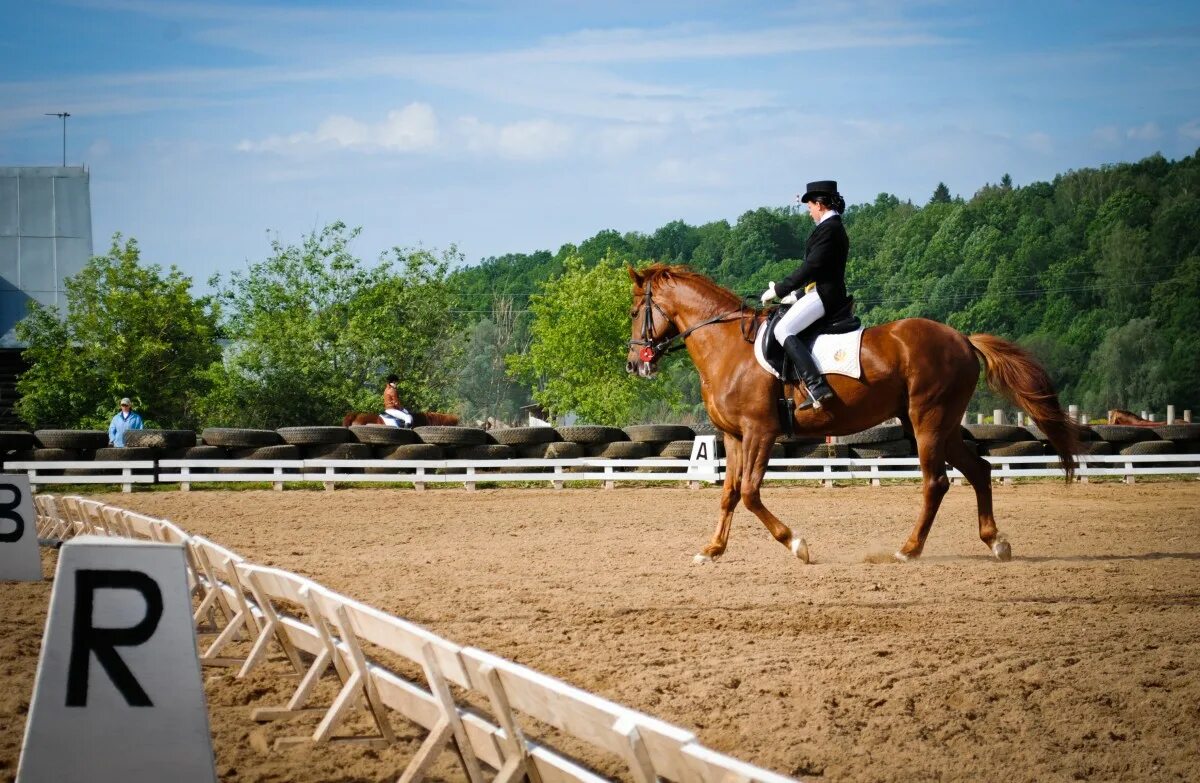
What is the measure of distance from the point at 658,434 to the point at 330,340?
19.4 metres

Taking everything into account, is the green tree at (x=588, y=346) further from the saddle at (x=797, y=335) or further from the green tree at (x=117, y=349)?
the saddle at (x=797, y=335)

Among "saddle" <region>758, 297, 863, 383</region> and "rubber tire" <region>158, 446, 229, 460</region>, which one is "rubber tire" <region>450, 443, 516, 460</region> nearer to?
"rubber tire" <region>158, 446, 229, 460</region>

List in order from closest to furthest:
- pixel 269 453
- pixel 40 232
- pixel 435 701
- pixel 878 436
A: pixel 435 701, pixel 878 436, pixel 269 453, pixel 40 232

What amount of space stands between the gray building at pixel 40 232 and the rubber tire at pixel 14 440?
55.7 feet

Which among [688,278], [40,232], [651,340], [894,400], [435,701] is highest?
[40,232]

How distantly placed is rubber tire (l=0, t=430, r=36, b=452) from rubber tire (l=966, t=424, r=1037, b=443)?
17.4 metres

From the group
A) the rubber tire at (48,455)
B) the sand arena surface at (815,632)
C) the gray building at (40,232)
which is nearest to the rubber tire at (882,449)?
the sand arena surface at (815,632)

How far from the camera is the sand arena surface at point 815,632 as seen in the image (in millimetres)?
5352

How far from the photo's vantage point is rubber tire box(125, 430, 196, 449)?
23219 millimetres

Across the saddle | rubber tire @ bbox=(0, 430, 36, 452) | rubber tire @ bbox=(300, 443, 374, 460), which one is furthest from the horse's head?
rubber tire @ bbox=(0, 430, 36, 452)

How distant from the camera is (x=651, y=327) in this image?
1238 cm

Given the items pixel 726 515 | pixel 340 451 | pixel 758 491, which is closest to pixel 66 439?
pixel 340 451

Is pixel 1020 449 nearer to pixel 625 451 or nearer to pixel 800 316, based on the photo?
pixel 625 451

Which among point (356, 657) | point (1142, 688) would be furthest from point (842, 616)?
point (356, 657)
